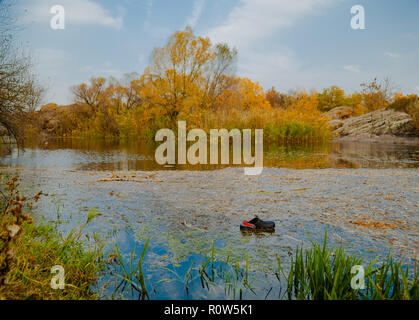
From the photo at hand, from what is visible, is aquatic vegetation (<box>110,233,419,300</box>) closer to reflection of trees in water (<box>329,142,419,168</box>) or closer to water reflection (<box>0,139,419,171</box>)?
water reflection (<box>0,139,419,171</box>)

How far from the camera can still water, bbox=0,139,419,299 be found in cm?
247

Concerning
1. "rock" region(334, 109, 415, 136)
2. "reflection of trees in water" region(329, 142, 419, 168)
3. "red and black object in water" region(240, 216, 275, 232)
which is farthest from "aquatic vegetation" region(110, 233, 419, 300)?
"rock" region(334, 109, 415, 136)

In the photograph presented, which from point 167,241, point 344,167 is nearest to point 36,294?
point 167,241

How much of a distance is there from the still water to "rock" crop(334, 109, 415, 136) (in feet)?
56.1

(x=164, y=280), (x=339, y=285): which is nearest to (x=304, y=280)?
(x=339, y=285)

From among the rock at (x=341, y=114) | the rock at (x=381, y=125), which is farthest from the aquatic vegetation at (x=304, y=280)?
the rock at (x=341, y=114)

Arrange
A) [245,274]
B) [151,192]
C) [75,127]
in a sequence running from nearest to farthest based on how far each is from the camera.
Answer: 1. [245,274]
2. [151,192]
3. [75,127]

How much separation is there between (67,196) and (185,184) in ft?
7.53

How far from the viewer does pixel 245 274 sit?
2.42 metres

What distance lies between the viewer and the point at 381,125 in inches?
930

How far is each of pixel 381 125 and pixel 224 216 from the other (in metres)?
24.2

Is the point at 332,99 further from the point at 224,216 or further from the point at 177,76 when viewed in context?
the point at 224,216

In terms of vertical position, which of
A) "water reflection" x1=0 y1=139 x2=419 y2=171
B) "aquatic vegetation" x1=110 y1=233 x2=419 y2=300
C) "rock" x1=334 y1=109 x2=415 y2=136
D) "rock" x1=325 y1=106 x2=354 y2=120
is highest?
"rock" x1=325 y1=106 x2=354 y2=120
